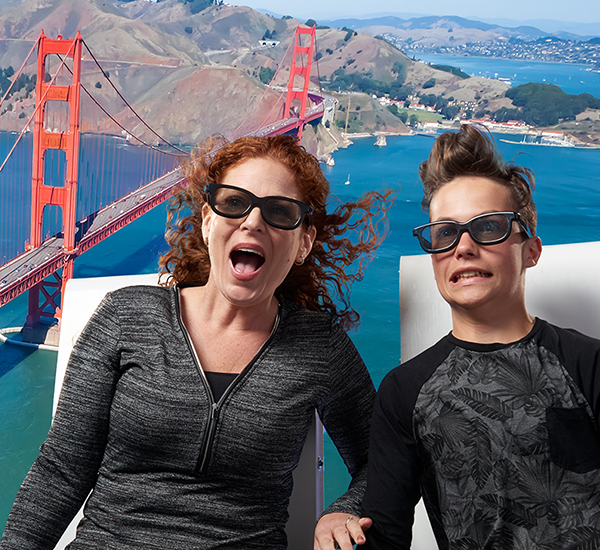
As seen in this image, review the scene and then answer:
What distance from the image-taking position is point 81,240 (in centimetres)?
944

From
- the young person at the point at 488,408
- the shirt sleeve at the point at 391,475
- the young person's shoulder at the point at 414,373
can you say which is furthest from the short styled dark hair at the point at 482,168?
the shirt sleeve at the point at 391,475

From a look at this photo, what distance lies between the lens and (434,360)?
3.29ft

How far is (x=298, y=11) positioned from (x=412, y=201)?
5.35 metres

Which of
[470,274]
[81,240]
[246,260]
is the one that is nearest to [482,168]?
[470,274]

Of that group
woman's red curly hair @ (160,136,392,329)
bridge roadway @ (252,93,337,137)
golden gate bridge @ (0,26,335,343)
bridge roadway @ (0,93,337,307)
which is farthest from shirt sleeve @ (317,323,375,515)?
bridge roadway @ (252,93,337,137)

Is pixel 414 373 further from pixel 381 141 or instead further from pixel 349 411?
pixel 381 141

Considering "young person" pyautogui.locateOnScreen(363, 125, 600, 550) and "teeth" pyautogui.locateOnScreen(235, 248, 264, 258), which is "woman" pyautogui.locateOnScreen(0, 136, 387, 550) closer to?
"teeth" pyautogui.locateOnScreen(235, 248, 264, 258)

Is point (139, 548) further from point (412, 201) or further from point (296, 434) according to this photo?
point (412, 201)

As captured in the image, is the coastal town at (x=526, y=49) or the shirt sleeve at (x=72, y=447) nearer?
the shirt sleeve at (x=72, y=447)

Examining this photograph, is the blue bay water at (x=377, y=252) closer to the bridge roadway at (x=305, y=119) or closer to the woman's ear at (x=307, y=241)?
the bridge roadway at (x=305, y=119)

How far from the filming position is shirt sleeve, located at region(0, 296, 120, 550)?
0.98 meters

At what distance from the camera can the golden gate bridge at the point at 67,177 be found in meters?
9.41

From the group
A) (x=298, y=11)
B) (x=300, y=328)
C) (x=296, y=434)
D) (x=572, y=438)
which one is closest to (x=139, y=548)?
(x=296, y=434)

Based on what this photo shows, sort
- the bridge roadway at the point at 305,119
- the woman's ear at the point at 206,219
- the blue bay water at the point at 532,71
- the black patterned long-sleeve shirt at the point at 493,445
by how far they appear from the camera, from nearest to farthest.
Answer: the black patterned long-sleeve shirt at the point at 493,445
the woman's ear at the point at 206,219
the bridge roadway at the point at 305,119
the blue bay water at the point at 532,71
